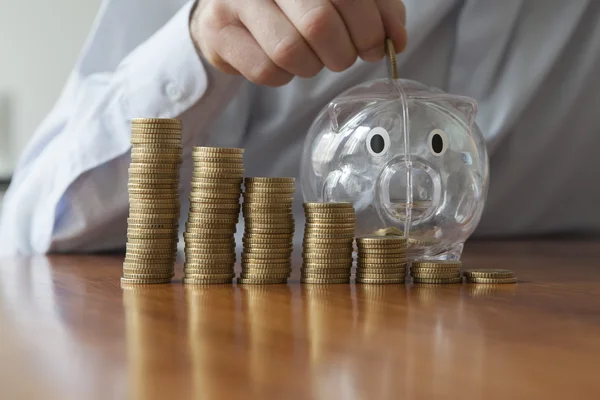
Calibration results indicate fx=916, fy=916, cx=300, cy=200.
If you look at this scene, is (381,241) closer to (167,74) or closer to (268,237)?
(268,237)

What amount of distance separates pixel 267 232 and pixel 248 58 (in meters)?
0.31

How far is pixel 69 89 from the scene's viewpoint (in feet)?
5.54

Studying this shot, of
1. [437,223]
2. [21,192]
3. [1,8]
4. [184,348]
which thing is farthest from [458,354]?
[1,8]

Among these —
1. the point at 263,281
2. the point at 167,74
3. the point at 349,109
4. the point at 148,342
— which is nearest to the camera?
the point at 148,342

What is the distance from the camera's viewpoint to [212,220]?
2.85ft

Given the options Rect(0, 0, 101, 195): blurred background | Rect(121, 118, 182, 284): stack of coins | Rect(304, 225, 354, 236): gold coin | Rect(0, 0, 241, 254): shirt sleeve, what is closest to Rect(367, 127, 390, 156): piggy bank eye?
Rect(304, 225, 354, 236): gold coin

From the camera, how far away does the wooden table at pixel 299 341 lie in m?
0.42

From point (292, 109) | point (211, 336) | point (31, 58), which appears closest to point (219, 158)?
point (211, 336)

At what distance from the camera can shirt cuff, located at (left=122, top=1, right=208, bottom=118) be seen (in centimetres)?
135

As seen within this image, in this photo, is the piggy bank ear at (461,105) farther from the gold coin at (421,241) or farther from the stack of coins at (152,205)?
the stack of coins at (152,205)

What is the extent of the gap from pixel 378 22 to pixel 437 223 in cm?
27

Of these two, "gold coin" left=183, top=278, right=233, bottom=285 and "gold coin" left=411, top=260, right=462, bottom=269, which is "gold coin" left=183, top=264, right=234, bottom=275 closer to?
"gold coin" left=183, top=278, right=233, bottom=285

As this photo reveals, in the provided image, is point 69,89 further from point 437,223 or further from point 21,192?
point 437,223

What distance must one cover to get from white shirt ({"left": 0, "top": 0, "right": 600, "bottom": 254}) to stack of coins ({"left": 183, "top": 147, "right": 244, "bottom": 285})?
0.50 metres
